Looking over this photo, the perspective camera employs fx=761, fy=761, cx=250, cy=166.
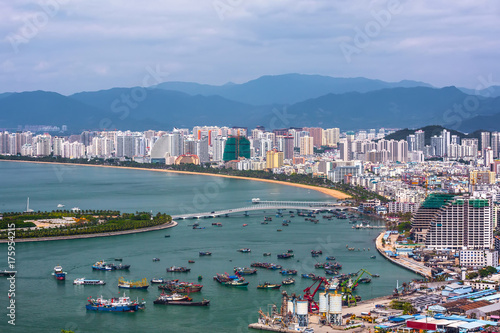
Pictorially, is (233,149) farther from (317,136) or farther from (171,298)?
(171,298)

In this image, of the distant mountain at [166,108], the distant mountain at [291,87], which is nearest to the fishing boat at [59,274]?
the distant mountain at [166,108]

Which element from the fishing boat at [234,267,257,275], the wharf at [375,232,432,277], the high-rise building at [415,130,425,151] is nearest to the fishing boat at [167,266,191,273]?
the fishing boat at [234,267,257,275]

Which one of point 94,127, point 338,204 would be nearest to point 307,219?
point 338,204

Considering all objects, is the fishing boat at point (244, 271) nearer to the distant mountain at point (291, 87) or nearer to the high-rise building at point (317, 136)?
the high-rise building at point (317, 136)

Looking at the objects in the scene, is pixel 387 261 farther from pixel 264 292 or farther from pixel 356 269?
pixel 264 292

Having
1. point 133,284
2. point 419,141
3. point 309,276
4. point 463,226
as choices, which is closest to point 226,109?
point 419,141

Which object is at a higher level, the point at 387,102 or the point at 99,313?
the point at 387,102

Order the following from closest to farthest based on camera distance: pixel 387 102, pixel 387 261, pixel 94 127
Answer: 1. pixel 387 261
2. pixel 94 127
3. pixel 387 102
